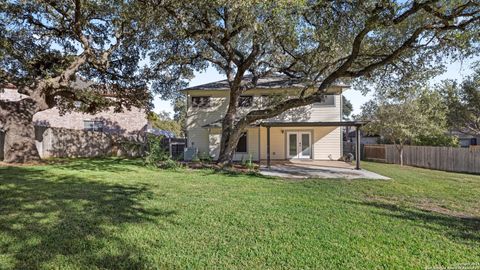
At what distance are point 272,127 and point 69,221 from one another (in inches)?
545

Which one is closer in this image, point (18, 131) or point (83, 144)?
point (18, 131)

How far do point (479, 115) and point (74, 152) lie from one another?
30050 mm

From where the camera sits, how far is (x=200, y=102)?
1872 cm

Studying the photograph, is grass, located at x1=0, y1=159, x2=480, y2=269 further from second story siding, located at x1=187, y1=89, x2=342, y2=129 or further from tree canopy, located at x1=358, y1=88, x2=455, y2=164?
tree canopy, located at x1=358, y1=88, x2=455, y2=164

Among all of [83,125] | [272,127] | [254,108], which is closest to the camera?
[272,127]

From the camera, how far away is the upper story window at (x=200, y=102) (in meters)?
18.7

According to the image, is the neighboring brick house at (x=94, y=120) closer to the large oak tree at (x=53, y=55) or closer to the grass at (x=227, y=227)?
the large oak tree at (x=53, y=55)

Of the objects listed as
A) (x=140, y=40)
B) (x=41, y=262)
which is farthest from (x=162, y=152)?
(x=41, y=262)

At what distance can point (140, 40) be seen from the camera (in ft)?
44.4

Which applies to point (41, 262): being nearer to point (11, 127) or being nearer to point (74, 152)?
point (11, 127)

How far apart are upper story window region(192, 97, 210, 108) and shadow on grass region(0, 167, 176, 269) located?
11.3 m

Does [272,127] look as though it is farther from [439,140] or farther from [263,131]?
[439,140]

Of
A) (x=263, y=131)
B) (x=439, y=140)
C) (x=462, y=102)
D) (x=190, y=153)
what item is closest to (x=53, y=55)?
(x=190, y=153)

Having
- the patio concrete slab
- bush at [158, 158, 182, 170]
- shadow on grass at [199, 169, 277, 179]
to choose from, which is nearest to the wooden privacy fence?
the patio concrete slab
